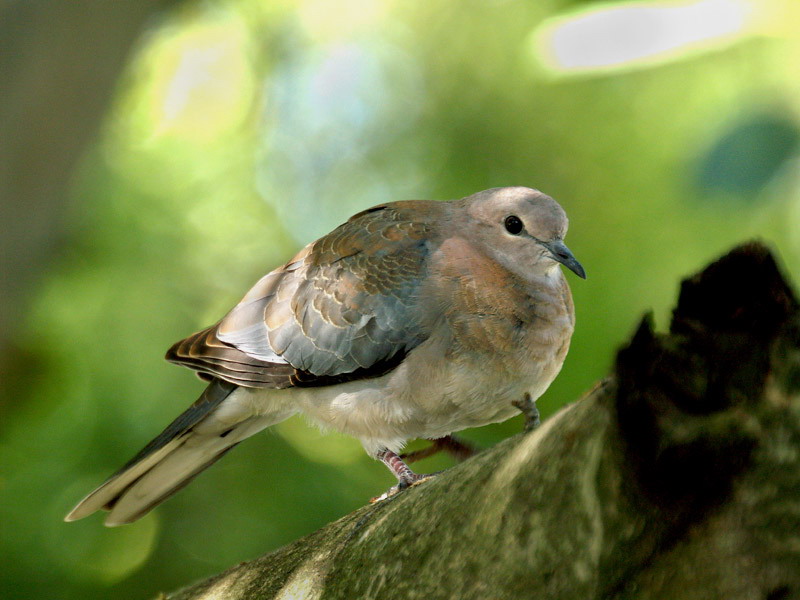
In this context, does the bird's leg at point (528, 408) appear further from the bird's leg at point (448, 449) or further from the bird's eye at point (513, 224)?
the bird's eye at point (513, 224)

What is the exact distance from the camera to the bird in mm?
2879

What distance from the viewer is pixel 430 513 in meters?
1.67

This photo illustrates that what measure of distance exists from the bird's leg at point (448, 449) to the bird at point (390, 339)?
0.13 meters

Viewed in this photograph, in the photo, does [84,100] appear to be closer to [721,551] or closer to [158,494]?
[158,494]

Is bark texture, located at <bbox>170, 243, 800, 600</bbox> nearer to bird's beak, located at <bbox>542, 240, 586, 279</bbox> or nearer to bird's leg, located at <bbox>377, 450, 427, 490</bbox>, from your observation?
bird's leg, located at <bbox>377, 450, 427, 490</bbox>

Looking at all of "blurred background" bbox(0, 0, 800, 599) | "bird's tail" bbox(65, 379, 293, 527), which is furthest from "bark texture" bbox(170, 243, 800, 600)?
"bird's tail" bbox(65, 379, 293, 527)

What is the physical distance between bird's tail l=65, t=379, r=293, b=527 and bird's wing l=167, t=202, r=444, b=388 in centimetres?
16

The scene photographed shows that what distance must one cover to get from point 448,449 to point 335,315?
70cm

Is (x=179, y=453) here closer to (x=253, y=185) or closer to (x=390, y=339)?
(x=390, y=339)

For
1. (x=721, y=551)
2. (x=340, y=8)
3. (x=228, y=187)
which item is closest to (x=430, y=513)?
(x=721, y=551)

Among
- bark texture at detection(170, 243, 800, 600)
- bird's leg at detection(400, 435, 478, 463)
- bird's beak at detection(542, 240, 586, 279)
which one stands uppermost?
bark texture at detection(170, 243, 800, 600)

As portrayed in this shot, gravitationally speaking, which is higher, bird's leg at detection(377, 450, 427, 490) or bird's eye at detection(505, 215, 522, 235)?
bird's eye at detection(505, 215, 522, 235)

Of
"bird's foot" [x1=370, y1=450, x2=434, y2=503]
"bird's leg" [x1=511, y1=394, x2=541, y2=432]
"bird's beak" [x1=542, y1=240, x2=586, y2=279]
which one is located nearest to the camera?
"bird's leg" [x1=511, y1=394, x2=541, y2=432]

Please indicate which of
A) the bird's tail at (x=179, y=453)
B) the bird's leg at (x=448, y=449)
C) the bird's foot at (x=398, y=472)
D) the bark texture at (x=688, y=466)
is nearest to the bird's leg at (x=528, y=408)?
the bird's foot at (x=398, y=472)
